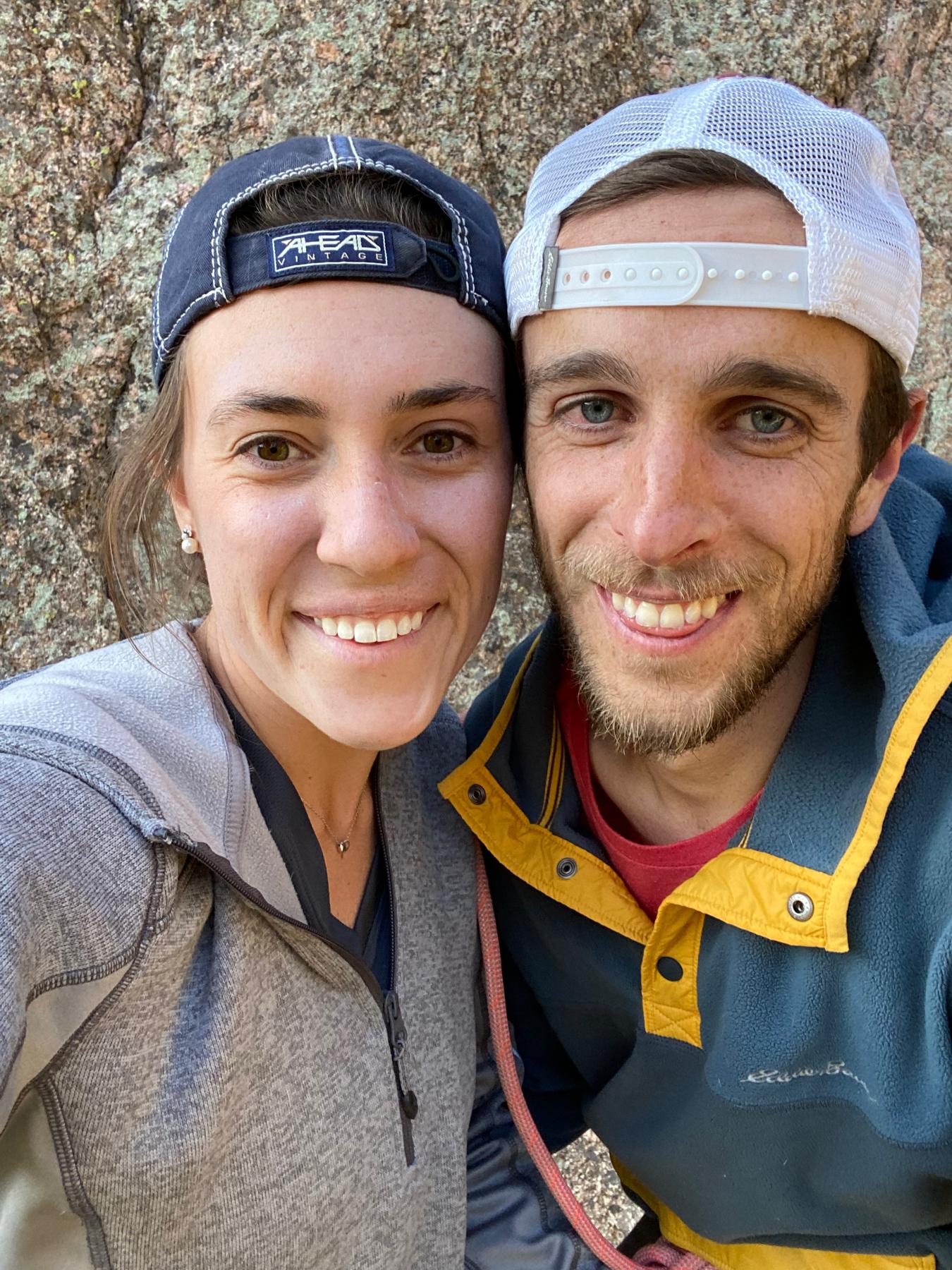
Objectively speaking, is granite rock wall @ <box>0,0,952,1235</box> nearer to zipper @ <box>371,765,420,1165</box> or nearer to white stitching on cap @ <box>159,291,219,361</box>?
white stitching on cap @ <box>159,291,219,361</box>

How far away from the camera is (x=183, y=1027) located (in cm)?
141

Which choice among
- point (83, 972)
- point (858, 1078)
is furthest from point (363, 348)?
point (858, 1078)

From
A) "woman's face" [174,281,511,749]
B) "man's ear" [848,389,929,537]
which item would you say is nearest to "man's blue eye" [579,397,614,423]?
"woman's face" [174,281,511,749]

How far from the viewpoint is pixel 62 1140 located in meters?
1.31

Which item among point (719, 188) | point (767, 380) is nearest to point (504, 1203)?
point (767, 380)

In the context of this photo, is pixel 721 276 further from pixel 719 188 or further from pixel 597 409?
pixel 597 409

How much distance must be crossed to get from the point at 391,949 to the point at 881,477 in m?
1.17

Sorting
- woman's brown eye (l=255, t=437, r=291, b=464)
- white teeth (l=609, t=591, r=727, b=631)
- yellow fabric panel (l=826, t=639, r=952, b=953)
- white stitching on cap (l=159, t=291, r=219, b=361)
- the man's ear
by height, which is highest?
white stitching on cap (l=159, t=291, r=219, b=361)

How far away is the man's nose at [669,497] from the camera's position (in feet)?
5.24

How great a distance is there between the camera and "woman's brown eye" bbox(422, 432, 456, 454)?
170cm

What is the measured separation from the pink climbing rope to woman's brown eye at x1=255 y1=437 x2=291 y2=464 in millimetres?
882

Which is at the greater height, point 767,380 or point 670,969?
point 767,380

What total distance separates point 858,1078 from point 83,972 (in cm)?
115

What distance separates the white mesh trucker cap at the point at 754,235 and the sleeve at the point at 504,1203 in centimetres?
134
